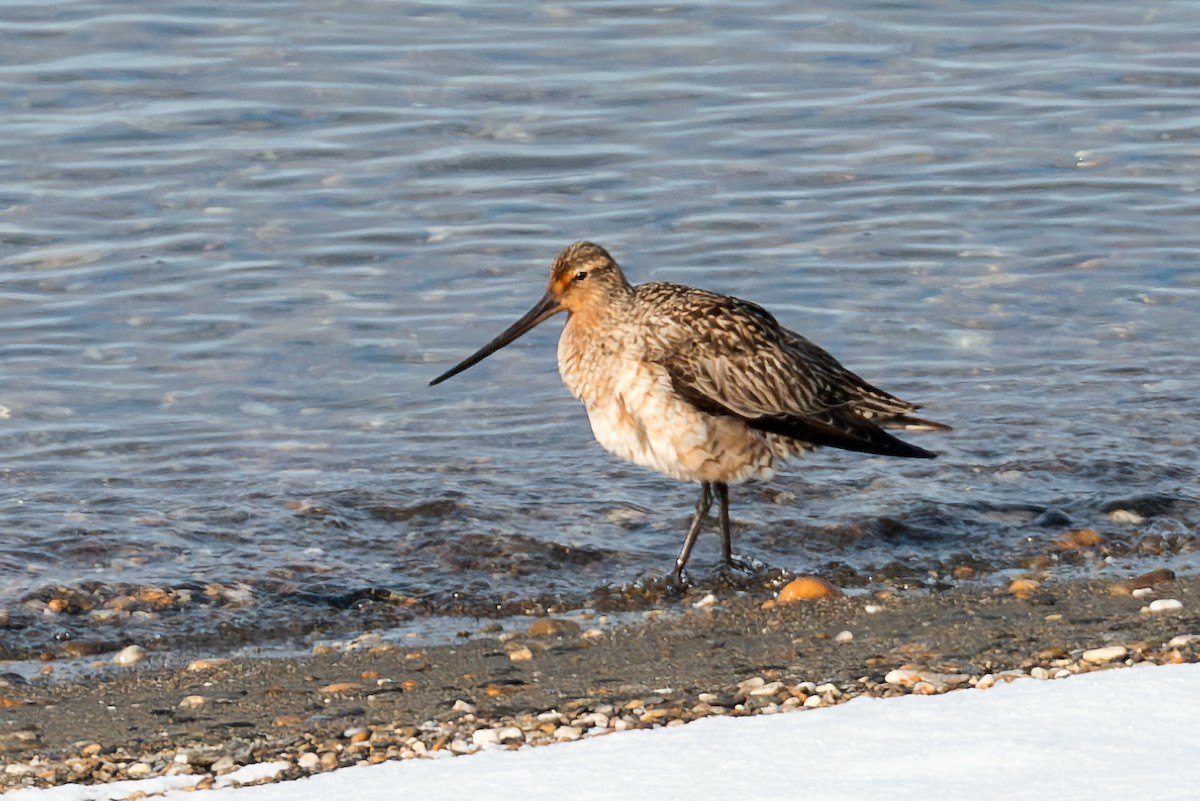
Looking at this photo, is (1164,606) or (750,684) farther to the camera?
(1164,606)

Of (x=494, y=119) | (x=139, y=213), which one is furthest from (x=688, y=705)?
(x=494, y=119)

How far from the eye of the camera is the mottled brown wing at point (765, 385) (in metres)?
6.94

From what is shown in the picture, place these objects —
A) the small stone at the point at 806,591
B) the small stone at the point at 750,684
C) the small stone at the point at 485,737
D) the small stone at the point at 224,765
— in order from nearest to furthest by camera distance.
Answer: the small stone at the point at 224,765 < the small stone at the point at 485,737 < the small stone at the point at 750,684 < the small stone at the point at 806,591

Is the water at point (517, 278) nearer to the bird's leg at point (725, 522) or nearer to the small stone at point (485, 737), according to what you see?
the bird's leg at point (725, 522)

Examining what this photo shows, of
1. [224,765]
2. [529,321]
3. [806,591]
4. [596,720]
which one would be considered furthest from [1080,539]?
[224,765]

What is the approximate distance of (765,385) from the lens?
703cm

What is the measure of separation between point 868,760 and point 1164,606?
1.98 meters

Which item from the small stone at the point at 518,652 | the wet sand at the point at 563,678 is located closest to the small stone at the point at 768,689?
the wet sand at the point at 563,678

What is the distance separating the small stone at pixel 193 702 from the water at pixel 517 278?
686 mm

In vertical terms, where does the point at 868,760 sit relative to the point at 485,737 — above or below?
above

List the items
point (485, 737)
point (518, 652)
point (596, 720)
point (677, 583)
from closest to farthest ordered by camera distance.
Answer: point (485, 737), point (596, 720), point (518, 652), point (677, 583)

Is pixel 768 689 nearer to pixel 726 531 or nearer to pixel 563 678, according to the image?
pixel 563 678

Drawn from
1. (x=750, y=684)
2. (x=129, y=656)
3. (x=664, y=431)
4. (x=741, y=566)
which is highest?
(x=664, y=431)

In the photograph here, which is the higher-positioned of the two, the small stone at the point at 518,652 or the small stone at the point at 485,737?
the small stone at the point at 485,737
